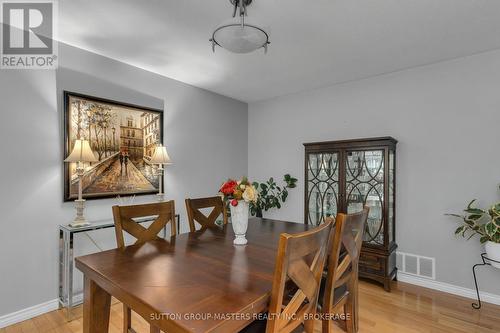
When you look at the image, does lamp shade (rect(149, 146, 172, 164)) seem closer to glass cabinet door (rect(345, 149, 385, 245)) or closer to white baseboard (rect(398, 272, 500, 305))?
glass cabinet door (rect(345, 149, 385, 245))

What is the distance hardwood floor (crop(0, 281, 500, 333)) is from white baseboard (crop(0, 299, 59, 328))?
0.04 metres

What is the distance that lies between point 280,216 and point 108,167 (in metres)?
2.56

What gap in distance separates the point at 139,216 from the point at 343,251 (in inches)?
59.0

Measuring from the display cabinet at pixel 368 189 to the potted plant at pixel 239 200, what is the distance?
171 centimetres

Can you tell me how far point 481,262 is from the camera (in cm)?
258

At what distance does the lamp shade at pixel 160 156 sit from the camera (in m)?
2.99

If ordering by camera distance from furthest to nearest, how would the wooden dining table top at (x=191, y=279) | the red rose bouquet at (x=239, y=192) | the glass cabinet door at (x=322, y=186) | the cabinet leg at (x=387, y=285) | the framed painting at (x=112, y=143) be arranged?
the glass cabinet door at (x=322, y=186) < the cabinet leg at (x=387, y=285) < the framed painting at (x=112, y=143) < the red rose bouquet at (x=239, y=192) < the wooden dining table top at (x=191, y=279)

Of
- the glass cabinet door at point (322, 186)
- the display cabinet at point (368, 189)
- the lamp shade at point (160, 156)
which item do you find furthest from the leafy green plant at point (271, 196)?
the lamp shade at point (160, 156)

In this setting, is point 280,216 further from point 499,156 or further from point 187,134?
point 499,156

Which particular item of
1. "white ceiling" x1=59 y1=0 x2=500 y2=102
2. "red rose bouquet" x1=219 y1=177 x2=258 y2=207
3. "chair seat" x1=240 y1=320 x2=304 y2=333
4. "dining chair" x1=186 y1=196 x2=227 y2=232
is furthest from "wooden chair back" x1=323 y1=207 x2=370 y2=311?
"white ceiling" x1=59 y1=0 x2=500 y2=102

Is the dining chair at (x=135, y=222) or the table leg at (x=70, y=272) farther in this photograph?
the table leg at (x=70, y=272)

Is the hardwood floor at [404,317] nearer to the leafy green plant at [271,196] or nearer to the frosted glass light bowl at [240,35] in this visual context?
the leafy green plant at [271,196]

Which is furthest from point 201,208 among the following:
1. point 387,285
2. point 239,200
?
point 387,285

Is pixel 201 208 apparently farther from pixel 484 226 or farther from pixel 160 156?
pixel 484 226
